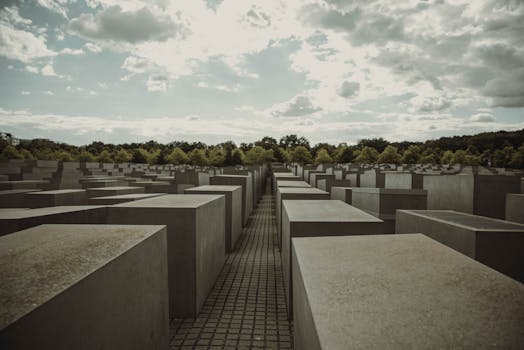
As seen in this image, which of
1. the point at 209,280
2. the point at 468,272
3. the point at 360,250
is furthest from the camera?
the point at 209,280

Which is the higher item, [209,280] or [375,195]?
[375,195]

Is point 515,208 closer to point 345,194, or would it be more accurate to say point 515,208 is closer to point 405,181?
point 345,194

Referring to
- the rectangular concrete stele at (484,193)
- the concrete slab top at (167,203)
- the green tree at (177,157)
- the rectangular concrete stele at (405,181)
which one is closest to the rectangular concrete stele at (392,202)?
the rectangular concrete stele at (484,193)

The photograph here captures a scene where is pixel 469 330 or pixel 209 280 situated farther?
pixel 209 280

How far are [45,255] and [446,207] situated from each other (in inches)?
340

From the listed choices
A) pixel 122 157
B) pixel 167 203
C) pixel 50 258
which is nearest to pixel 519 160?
pixel 167 203

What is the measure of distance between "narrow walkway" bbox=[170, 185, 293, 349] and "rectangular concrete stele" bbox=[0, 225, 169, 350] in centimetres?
111

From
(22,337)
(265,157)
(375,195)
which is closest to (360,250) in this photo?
(22,337)

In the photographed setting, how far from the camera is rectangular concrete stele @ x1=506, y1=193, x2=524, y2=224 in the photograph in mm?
5219

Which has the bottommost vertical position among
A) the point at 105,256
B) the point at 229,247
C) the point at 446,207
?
the point at 229,247

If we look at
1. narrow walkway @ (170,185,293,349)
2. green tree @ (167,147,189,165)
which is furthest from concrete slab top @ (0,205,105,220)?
green tree @ (167,147,189,165)

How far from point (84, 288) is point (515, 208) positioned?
22.0ft

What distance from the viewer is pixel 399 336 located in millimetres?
1542

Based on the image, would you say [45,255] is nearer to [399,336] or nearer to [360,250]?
[399,336]
